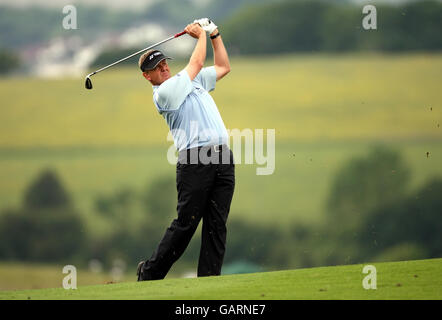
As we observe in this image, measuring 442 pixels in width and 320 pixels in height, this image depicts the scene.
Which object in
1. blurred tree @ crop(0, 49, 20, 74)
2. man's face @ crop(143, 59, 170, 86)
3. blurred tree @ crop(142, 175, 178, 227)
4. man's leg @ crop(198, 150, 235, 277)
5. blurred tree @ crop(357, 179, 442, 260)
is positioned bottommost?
man's leg @ crop(198, 150, 235, 277)

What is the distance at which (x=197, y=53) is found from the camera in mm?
5902

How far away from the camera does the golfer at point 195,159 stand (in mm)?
5926

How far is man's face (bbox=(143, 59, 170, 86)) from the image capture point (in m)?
6.09

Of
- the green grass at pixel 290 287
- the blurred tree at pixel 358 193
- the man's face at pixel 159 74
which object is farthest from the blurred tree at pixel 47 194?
the green grass at pixel 290 287

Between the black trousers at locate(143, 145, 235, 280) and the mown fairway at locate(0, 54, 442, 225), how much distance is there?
42188mm

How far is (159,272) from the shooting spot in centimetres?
616

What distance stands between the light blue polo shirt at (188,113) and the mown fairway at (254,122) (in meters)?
42.3

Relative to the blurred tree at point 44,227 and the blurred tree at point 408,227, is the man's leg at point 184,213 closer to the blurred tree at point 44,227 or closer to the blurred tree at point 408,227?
the blurred tree at point 408,227

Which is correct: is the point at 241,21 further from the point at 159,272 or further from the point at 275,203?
the point at 159,272

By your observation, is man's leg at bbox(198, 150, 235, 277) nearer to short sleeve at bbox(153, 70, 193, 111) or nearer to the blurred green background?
short sleeve at bbox(153, 70, 193, 111)

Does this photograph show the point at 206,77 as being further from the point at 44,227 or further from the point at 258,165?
the point at 44,227

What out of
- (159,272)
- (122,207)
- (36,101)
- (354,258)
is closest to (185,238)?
(159,272)

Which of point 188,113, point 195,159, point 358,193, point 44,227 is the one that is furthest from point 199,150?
point 44,227

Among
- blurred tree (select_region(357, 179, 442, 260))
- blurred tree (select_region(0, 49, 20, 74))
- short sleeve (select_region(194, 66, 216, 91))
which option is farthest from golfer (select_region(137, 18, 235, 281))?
blurred tree (select_region(0, 49, 20, 74))
